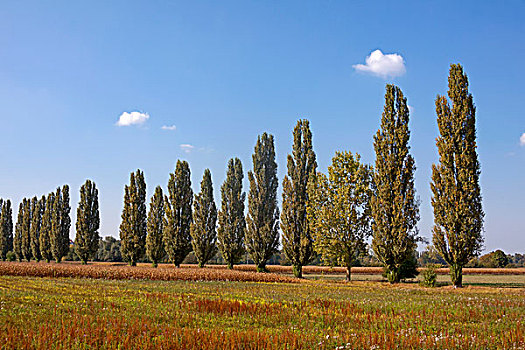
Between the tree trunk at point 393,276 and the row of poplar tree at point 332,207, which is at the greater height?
the row of poplar tree at point 332,207

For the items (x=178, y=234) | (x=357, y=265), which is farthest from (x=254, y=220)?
(x=357, y=265)

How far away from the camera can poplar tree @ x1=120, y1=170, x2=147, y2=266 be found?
213 feet

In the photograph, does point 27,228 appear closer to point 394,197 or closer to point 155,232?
point 155,232

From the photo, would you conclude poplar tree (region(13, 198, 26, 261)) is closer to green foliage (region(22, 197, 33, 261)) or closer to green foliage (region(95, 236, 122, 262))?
green foliage (region(22, 197, 33, 261))

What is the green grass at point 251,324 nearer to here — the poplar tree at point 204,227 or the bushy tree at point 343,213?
the bushy tree at point 343,213

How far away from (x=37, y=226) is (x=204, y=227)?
5273 cm

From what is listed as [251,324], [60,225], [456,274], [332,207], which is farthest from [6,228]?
[251,324]

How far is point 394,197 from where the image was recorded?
3950 cm

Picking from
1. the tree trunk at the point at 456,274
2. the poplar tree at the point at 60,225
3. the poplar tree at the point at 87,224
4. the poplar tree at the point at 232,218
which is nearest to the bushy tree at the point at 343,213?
the tree trunk at the point at 456,274

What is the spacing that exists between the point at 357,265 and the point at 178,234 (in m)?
41.7

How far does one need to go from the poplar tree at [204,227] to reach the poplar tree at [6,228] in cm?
6568

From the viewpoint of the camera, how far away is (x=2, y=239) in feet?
333

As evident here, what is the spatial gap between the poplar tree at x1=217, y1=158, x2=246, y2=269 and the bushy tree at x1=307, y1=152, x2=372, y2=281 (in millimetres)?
17286

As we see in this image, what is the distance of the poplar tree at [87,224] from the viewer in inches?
2894
